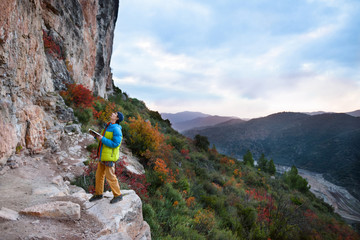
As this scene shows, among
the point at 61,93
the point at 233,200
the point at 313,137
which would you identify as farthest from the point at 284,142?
the point at 61,93

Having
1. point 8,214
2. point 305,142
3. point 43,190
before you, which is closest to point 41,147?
point 43,190

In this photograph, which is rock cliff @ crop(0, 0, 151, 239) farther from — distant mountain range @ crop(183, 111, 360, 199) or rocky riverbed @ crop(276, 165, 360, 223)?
distant mountain range @ crop(183, 111, 360, 199)

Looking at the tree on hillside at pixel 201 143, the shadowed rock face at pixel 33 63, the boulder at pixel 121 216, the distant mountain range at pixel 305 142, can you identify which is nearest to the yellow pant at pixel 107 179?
the boulder at pixel 121 216

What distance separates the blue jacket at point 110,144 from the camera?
10.4 ft

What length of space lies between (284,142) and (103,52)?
118 metres

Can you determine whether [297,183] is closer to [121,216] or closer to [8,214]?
[121,216]

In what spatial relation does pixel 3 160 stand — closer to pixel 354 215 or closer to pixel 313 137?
pixel 354 215

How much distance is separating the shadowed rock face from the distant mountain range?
58475 mm

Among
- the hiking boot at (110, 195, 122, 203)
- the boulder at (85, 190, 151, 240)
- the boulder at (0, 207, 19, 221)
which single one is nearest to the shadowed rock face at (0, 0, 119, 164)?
the boulder at (0, 207, 19, 221)

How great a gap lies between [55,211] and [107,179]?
867 millimetres

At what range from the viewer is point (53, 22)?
838cm

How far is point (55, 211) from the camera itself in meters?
2.79

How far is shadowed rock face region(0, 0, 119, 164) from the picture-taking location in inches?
163

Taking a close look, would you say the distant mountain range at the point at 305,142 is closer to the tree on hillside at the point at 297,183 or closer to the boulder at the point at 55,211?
the tree on hillside at the point at 297,183
